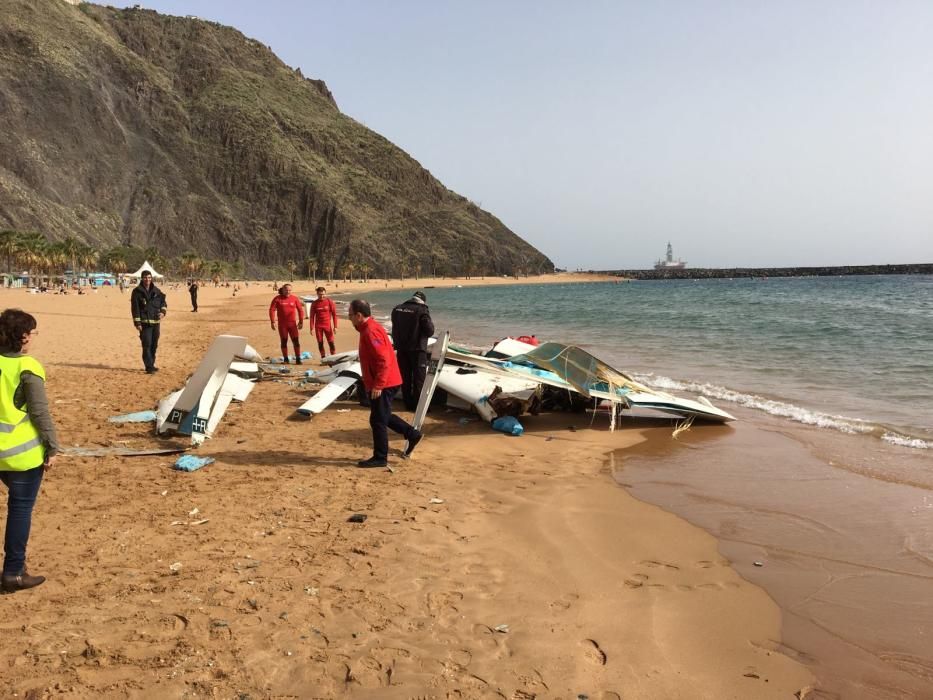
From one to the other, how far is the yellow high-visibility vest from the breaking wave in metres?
9.55

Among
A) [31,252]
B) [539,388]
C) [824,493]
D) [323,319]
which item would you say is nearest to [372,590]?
[824,493]

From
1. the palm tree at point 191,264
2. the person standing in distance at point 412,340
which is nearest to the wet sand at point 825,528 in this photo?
the person standing in distance at point 412,340

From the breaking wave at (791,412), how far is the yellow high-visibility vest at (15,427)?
9.55m

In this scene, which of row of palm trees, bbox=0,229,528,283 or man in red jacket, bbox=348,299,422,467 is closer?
man in red jacket, bbox=348,299,422,467

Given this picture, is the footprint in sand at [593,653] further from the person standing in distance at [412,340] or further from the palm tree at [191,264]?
the palm tree at [191,264]

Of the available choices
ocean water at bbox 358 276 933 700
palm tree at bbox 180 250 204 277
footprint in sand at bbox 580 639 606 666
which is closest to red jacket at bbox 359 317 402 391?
ocean water at bbox 358 276 933 700

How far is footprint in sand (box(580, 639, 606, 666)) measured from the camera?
3.55m

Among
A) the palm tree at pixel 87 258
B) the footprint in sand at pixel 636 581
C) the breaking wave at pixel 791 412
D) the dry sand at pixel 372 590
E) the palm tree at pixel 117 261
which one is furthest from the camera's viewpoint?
the palm tree at pixel 117 261

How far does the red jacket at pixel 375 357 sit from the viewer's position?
6629 mm

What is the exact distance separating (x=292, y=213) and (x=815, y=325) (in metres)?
124

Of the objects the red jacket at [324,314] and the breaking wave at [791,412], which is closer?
the breaking wave at [791,412]

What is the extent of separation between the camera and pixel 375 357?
668 centimetres

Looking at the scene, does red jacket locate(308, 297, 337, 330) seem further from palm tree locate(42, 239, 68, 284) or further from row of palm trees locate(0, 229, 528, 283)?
palm tree locate(42, 239, 68, 284)

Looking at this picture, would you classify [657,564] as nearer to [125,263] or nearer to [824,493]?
[824,493]
